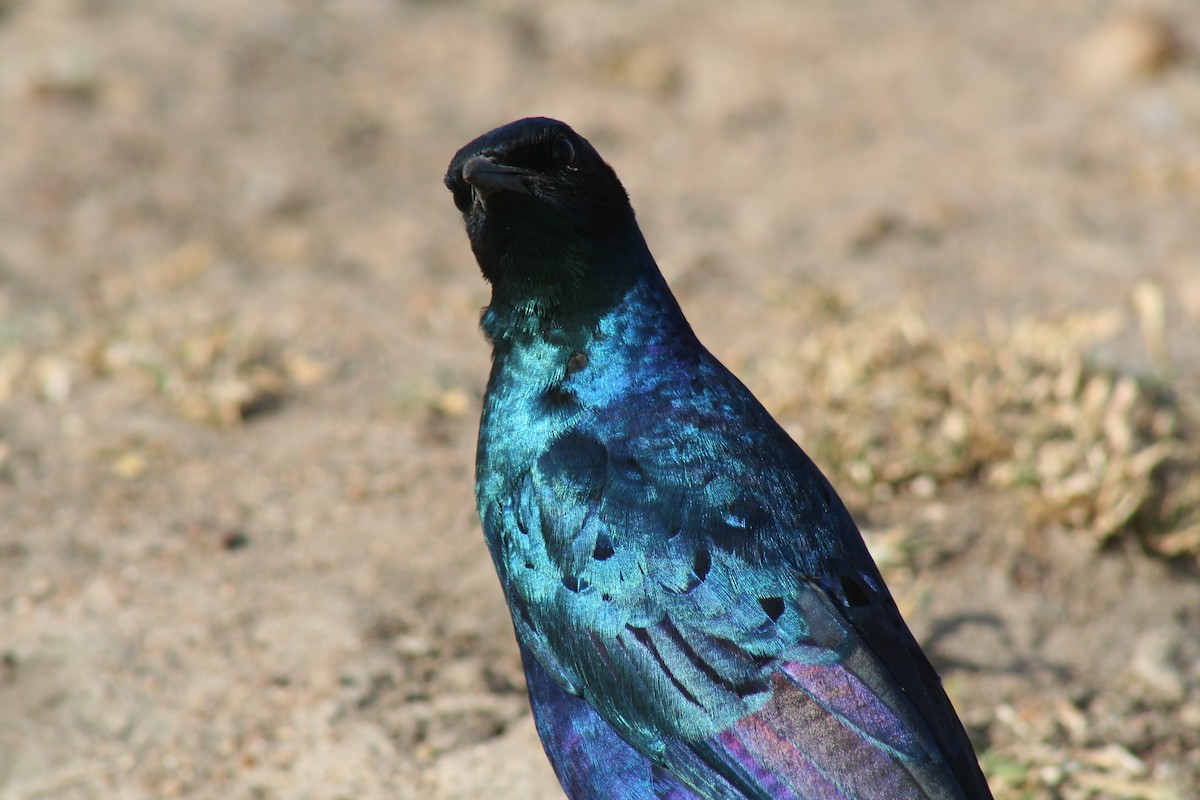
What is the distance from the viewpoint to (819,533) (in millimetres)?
2422

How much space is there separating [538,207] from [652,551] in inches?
25.9

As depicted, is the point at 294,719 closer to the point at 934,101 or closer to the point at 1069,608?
the point at 1069,608

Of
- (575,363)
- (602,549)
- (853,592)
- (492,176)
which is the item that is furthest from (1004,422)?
(492,176)

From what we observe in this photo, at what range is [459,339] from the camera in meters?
4.76

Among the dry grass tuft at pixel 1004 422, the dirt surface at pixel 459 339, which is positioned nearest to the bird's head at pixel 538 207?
the dirt surface at pixel 459 339

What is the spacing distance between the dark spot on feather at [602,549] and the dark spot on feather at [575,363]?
0.34 metres

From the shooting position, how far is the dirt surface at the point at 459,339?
3166mm

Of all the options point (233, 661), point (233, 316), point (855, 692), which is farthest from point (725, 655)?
point (233, 316)

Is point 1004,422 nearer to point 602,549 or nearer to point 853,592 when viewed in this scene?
point 853,592

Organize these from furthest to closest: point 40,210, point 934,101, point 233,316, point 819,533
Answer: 1. point 934,101
2. point 40,210
3. point 233,316
4. point 819,533

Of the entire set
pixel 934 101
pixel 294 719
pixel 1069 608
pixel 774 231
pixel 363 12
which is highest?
pixel 363 12

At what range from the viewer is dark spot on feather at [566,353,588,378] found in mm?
2537

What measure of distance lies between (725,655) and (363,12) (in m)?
5.55

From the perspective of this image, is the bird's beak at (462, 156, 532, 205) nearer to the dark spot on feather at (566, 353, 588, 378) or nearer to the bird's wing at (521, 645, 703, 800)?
the dark spot on feather at (566, 353, 588, 378)
